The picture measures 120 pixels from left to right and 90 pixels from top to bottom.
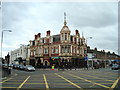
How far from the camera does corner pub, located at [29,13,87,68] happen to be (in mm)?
50597

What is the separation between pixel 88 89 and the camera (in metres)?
10.3

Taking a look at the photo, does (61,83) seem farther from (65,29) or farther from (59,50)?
(65,29)

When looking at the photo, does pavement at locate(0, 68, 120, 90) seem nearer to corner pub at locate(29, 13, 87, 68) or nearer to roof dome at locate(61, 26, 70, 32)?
corner pub at locate(29, 13, 87, 68)

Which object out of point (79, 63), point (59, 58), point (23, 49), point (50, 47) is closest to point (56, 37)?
point (50, 47)

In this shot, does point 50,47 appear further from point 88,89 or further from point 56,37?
point 88,89

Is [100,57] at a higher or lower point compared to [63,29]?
lower

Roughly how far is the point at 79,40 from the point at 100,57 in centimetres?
3479

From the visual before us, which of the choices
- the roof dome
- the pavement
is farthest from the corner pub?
the pavement

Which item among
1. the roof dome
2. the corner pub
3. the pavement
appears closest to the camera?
the pavement

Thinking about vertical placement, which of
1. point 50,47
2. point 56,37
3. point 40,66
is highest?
point 56,37

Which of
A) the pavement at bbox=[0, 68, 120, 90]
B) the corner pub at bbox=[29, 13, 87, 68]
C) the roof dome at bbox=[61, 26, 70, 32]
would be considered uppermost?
the roof dome at bbox=[61, 26, 70, 32]

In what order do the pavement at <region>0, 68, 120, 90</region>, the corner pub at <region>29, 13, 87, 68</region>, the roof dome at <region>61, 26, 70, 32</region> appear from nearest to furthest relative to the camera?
the pavement at <region>0, 68, 120, 90</region> → the corner pub at <region>29, 13, 87, 68</region> → the roof dome at <region>61, 26, 70, 32</region>

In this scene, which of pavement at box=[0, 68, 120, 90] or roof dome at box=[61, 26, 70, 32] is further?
roof dome at box=[61, 26, 70, 32]

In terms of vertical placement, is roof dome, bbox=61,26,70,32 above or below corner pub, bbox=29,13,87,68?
above
